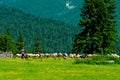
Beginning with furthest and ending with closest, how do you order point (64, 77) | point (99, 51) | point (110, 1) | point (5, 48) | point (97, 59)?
point (5, 48) → point (110, 1) → point (99, 51) → point (97, 59) → point (64, 77)

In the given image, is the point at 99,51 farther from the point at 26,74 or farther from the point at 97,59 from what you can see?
the point at 26,74

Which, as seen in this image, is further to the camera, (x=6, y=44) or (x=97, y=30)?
(x=6, y=44)

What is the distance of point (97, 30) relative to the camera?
9119 cm

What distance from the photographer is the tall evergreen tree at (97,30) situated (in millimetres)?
90000

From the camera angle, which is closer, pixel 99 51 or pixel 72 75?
pixel 72 75

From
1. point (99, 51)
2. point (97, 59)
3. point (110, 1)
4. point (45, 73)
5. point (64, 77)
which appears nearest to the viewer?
point (64, 77)

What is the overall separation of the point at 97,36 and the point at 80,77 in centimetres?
6211

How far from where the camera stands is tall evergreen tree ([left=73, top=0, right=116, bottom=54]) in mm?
90000

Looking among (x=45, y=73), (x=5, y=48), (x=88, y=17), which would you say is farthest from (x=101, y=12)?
(x=5, y=48)

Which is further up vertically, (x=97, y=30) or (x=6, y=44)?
(x=6, y=44)

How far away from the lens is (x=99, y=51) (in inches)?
3509

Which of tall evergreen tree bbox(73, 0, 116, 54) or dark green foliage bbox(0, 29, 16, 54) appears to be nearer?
tall evergreen tree bbox(73, 0, 116, 54)

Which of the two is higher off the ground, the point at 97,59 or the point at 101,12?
the point at 101,12

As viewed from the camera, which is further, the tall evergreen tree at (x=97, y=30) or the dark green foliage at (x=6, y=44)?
the dark green foliage at (x=6, y=44)
